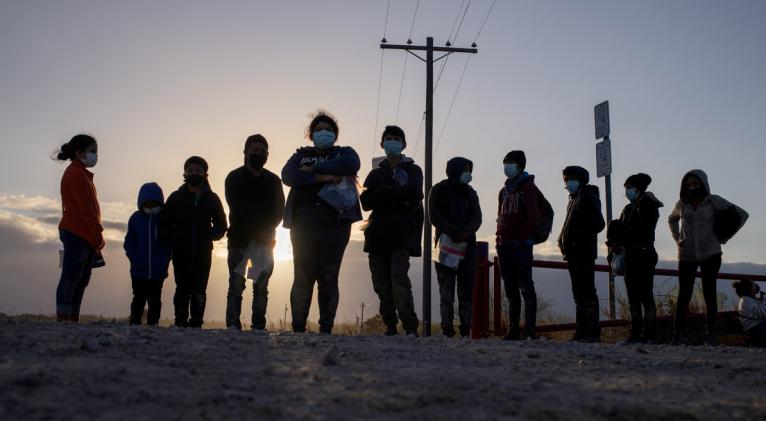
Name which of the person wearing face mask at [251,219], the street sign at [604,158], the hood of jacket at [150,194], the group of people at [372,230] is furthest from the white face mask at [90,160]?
the street sign at [604,158]

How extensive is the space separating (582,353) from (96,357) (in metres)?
2.83

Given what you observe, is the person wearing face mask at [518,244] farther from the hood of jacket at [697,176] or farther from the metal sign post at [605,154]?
the metal sign post at [605,154]

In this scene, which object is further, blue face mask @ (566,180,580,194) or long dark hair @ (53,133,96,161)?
blue face mask @ (566,180,580,194)

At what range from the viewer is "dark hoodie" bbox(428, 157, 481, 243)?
7.14 metres

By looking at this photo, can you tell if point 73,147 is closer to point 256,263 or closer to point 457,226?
point 256,263

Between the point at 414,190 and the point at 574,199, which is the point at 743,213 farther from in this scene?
the point at 414,190

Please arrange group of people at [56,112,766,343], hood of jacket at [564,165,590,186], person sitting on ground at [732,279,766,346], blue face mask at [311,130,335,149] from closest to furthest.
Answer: group of people at [56,112,766,343] → blue face mask at [311,130,335,149] → hood of jacket at [564,165,590,186] → person sitting on ground at [732,279,766,346]

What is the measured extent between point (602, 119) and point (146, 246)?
24.4 feet

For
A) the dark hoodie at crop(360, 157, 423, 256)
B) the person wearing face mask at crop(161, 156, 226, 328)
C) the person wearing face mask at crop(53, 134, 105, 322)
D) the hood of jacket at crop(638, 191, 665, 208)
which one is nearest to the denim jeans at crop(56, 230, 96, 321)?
the person wearing face mask at crop(53, 134, 105, 322)

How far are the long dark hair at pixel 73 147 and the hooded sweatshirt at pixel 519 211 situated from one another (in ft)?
12.4

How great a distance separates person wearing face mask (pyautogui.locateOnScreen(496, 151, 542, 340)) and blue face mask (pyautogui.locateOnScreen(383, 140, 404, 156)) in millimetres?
1219

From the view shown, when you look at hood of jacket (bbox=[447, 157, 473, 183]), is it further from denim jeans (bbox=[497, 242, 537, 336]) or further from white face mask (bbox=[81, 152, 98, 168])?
white face mask (bbox=[81, 152, 98, 168])

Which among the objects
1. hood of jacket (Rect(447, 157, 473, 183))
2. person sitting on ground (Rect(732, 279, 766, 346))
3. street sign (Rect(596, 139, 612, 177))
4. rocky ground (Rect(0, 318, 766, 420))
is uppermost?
street sign (Rect(596, 139, 612, 177))

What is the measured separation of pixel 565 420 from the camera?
9.05 ft
